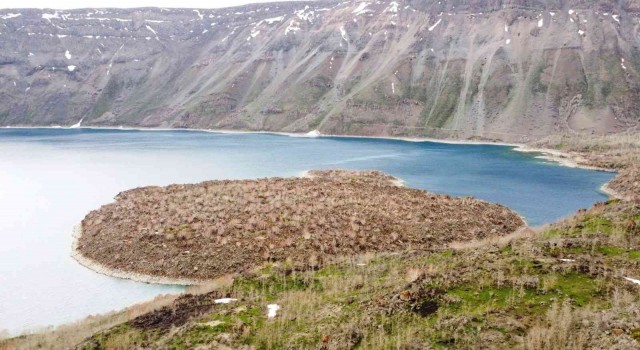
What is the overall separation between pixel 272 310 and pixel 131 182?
2495 inches

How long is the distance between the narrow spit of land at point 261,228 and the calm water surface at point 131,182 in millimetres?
2422

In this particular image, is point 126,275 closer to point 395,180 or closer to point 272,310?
point 272,310

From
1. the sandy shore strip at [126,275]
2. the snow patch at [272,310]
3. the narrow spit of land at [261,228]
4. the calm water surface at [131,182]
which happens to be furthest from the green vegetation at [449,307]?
the calm water surface at [131,182]

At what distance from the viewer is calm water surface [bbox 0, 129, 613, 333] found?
107 ft

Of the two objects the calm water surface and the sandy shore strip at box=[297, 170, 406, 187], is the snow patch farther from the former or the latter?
the sandy shore strip at box=[297, 170, 406, 187]

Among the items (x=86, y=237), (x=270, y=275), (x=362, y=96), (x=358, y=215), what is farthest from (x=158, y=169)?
(x=362, y=96)

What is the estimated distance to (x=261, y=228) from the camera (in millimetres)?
40875

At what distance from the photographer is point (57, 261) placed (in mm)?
38969

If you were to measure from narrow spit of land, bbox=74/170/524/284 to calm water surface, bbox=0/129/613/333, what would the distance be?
2422 millimetres

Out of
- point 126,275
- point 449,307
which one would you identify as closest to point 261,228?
point 126,275

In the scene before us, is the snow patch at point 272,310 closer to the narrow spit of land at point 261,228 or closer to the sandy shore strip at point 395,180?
the narrow spit of land at point 261,228

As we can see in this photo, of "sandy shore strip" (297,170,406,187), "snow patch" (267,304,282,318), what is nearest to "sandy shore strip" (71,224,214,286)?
"snow patch" (267,304,282,318)

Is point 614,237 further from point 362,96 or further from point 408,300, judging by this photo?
point 362,96

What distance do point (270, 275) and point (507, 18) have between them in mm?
203474
